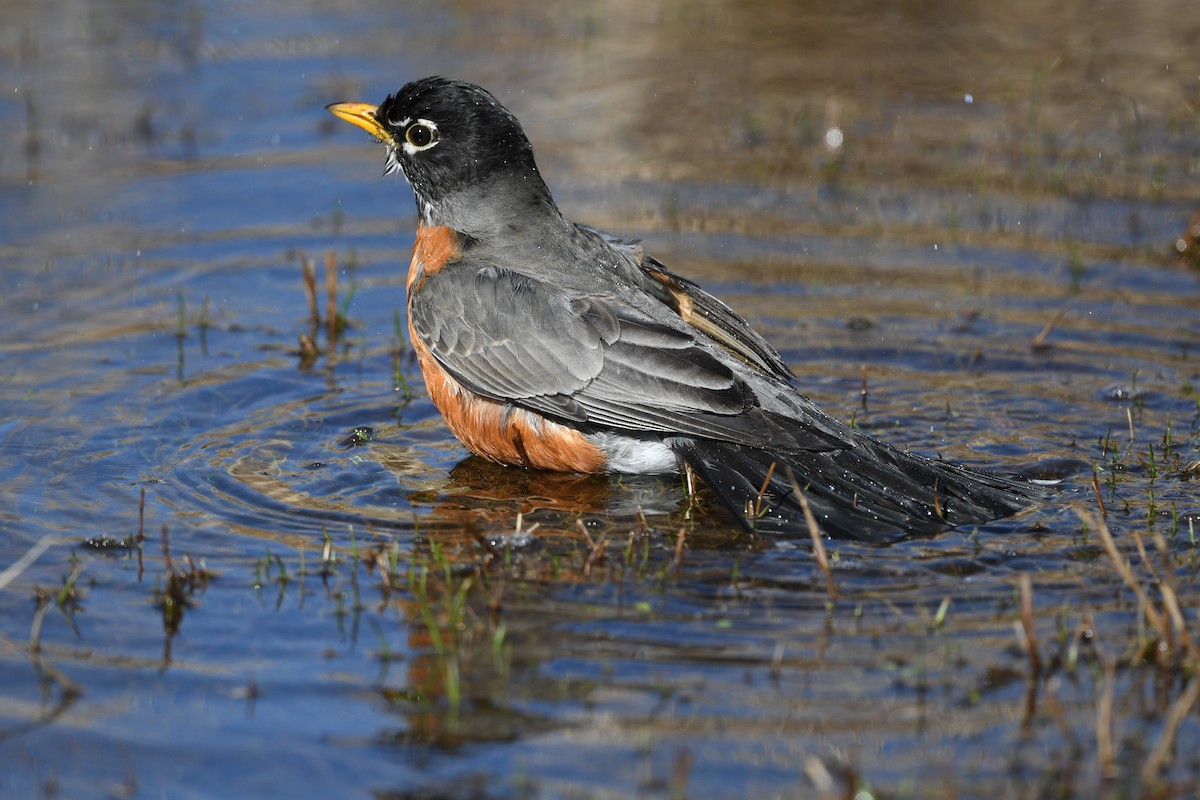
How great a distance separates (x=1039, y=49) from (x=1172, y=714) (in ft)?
32.7

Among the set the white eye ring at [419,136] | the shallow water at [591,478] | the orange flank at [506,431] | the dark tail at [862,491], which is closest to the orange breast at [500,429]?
the orange flank at [506,431]

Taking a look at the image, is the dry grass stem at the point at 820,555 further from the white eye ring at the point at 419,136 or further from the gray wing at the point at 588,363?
the white eye ring at the point at 419,136

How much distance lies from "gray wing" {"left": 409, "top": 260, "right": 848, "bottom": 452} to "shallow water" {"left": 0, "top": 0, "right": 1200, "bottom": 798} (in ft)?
1.41

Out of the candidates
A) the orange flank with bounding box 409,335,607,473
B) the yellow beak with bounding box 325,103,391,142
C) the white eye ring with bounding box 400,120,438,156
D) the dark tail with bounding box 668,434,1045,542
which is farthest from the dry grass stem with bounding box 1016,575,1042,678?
the yellow beak with bounding box 325,103,391,142

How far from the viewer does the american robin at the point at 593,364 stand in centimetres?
571

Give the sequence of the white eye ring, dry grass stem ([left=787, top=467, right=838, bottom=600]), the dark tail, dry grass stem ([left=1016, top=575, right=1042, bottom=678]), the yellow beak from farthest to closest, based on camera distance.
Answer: the yellow beak
the white eye ring
the dark tail
dry grass stem ([left=787, top=467, right=838, bottom=600])
dry grass stem ([left=1016, top=575, right=1042, bottom=678])

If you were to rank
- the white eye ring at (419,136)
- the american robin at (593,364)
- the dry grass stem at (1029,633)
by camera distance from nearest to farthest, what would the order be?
the dry grass stem at (1029,633) < the american robin at (593,364) < the white eye ring at (419,136)

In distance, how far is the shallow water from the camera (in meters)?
4.20

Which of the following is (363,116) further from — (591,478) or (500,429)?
(591,478)

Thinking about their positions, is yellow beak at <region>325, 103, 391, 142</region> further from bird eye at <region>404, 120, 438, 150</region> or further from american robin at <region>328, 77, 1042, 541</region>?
bird eye at <region>404, 120, 438, 150</region>

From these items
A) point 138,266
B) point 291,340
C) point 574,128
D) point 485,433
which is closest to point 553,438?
point 485,433

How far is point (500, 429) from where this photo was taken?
6.46m

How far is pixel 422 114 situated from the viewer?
22.2 feet

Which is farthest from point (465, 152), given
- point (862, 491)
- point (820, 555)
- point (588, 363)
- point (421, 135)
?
point (820, 555)
